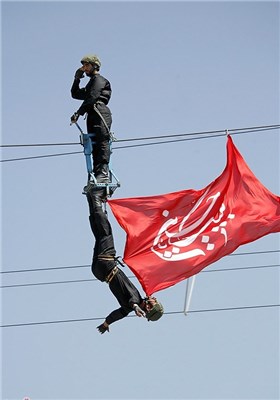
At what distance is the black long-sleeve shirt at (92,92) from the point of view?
16453 millimetres

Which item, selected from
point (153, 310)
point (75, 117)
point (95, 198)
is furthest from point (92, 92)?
point (153, 310)

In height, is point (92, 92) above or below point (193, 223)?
above

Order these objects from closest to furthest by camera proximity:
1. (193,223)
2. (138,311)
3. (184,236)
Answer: (138,311), (184,236), (193,223)

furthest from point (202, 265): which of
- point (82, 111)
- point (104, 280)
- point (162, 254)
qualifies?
point (82, 111)

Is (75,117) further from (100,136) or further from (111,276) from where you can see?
(111,276)

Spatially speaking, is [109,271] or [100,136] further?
[100,136]

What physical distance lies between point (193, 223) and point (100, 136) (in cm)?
203

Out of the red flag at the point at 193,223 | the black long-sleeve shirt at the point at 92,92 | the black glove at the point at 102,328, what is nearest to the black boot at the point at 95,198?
the red flag at the point at 193,223

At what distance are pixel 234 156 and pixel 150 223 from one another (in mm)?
1872

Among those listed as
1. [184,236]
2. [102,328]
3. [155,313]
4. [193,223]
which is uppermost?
[193,223]

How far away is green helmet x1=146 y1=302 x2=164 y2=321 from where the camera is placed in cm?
1573

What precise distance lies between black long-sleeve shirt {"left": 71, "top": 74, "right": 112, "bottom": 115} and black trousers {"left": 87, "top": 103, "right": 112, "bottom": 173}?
Result: 11 cm

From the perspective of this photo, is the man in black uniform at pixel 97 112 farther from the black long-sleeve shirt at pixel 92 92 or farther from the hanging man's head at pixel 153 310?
the hanging man's head at pixel 153 310

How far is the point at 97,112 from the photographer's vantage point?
16484 millimetres
